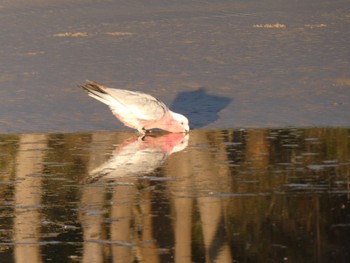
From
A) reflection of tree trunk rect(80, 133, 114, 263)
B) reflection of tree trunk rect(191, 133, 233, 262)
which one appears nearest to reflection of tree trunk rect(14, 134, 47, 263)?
reflection of tree trunk rect(80, 133, 114, 263)

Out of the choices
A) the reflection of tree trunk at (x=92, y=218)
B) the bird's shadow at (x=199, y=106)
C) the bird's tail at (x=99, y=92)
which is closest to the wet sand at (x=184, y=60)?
the bird's shadow at (x=199, y=106)

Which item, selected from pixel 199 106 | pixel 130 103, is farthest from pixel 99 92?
pixel 199 106

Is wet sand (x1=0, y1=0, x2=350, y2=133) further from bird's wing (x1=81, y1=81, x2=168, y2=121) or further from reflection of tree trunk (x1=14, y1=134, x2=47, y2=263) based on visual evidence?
reflection of tree trunk (x1=14, y1=134, x2=47, y2=263)

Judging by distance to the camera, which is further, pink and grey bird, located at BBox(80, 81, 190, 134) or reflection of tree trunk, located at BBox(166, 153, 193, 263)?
pink and grey bird, located at BBox(80, 81, 190, 134)

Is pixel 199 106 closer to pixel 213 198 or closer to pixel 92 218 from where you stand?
pixel 213 198

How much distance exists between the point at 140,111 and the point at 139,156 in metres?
1.11

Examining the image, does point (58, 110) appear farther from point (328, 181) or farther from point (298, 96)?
point (328, 181)

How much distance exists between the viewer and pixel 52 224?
715cm

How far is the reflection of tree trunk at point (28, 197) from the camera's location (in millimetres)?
6501

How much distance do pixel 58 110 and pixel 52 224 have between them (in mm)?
5170

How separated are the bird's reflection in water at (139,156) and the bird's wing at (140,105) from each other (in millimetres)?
251

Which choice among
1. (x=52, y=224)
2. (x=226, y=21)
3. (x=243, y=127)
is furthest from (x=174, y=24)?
(x=52, y=224)

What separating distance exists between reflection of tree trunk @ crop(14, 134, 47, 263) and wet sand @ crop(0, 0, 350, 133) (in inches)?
36.4

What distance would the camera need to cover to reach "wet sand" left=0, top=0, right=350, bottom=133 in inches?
468
